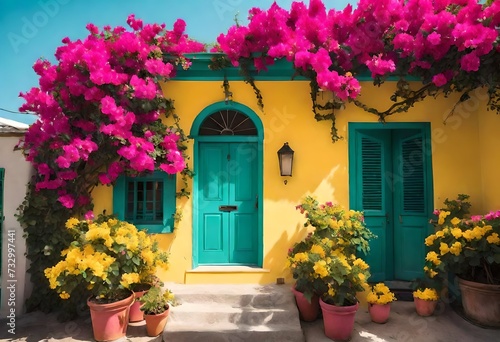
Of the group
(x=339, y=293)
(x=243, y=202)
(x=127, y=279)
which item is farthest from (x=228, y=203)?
(x=339, y=293)

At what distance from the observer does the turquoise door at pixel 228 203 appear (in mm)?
5449

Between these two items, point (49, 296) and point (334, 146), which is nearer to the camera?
point (49, 296)

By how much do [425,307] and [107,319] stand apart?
4.45m

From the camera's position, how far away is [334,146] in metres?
5.38

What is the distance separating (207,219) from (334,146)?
8.22 ft

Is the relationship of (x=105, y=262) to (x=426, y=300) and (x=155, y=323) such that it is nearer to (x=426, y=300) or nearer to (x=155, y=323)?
(x=155, y=323)

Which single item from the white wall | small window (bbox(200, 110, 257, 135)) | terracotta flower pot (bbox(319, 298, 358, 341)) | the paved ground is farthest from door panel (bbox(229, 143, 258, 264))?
the white wall

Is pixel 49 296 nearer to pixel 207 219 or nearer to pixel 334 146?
pixel 207 219

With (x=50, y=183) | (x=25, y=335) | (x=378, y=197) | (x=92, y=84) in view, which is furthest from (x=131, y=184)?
(x=378, y=197)

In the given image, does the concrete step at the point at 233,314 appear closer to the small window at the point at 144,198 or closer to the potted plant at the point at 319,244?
the potted plant at the point at 319,244

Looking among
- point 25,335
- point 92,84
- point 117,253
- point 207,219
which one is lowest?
point 25,335

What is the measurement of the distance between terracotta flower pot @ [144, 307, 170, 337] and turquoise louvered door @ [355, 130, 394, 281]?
3448 millimetres

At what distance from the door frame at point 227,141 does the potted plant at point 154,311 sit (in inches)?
40.5

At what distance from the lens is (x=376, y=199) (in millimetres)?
5516
